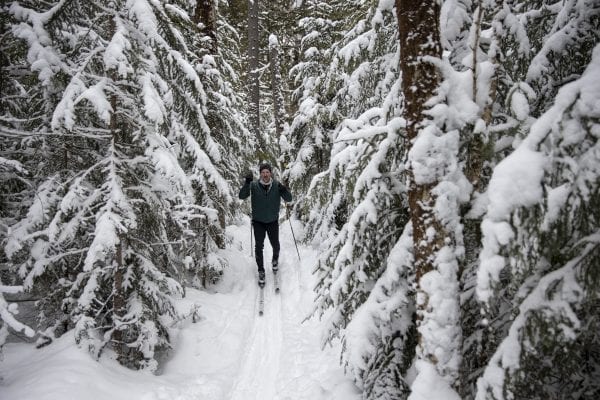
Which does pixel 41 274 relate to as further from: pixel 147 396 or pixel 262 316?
pixel 262 316

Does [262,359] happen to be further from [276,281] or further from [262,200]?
[262,200]

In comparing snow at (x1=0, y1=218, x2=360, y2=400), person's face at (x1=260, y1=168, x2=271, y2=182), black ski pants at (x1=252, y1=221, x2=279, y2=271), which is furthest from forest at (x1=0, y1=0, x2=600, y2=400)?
black ski pants at (x1=252, y1=221, x2=279, y2=271)

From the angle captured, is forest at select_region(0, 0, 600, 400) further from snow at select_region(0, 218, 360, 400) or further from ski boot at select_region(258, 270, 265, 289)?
ski boot at select_region(258, 270, 265, 289)

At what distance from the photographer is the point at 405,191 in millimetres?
4059

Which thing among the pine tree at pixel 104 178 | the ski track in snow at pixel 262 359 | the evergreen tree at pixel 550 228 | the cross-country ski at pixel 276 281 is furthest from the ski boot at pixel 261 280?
the evergreen tree at pixel 550 228

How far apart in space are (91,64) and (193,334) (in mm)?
5449

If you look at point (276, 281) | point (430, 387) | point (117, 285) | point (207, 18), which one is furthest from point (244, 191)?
point (430, 387)

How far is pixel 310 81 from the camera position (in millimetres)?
13195

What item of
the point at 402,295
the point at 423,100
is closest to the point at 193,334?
the point at 402,295

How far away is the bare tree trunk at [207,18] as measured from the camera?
9672 millimetres

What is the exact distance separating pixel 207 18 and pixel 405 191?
8.64 metres

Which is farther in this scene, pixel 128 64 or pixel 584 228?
pixel 128 64

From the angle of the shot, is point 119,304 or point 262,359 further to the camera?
point 262,359

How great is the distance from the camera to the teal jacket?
9.66m
